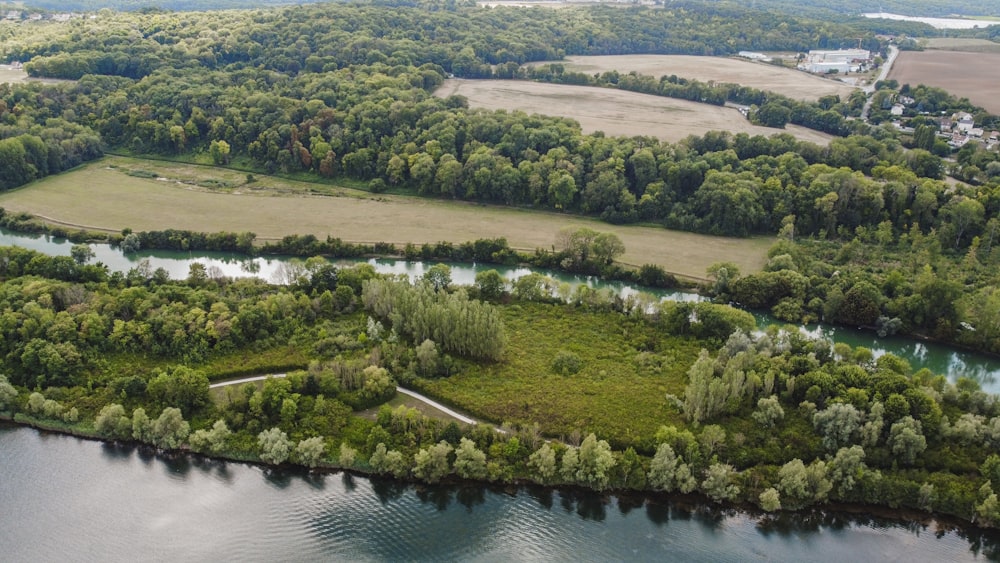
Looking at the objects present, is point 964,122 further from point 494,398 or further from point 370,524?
point 370,524

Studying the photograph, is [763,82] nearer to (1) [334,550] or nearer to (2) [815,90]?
(2) [815,90]

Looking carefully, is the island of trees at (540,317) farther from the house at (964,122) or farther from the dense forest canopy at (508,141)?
the house at (964,122)

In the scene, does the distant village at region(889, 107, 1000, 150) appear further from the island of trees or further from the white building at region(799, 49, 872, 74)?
the white building at region(799, 49, 872, 74)

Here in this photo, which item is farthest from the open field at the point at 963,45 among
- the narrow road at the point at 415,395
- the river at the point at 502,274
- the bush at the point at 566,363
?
the narrow road at the point at 415,395

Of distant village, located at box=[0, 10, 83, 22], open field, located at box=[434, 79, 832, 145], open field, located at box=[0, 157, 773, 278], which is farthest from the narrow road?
distant village, located at box=[0, 10, 83, 22]

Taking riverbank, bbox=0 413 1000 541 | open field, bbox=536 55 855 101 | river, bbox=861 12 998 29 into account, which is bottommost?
riverbank, bbox=0 413 1000 541

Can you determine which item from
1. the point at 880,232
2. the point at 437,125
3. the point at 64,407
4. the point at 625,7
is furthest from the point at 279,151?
the point at 625,7
